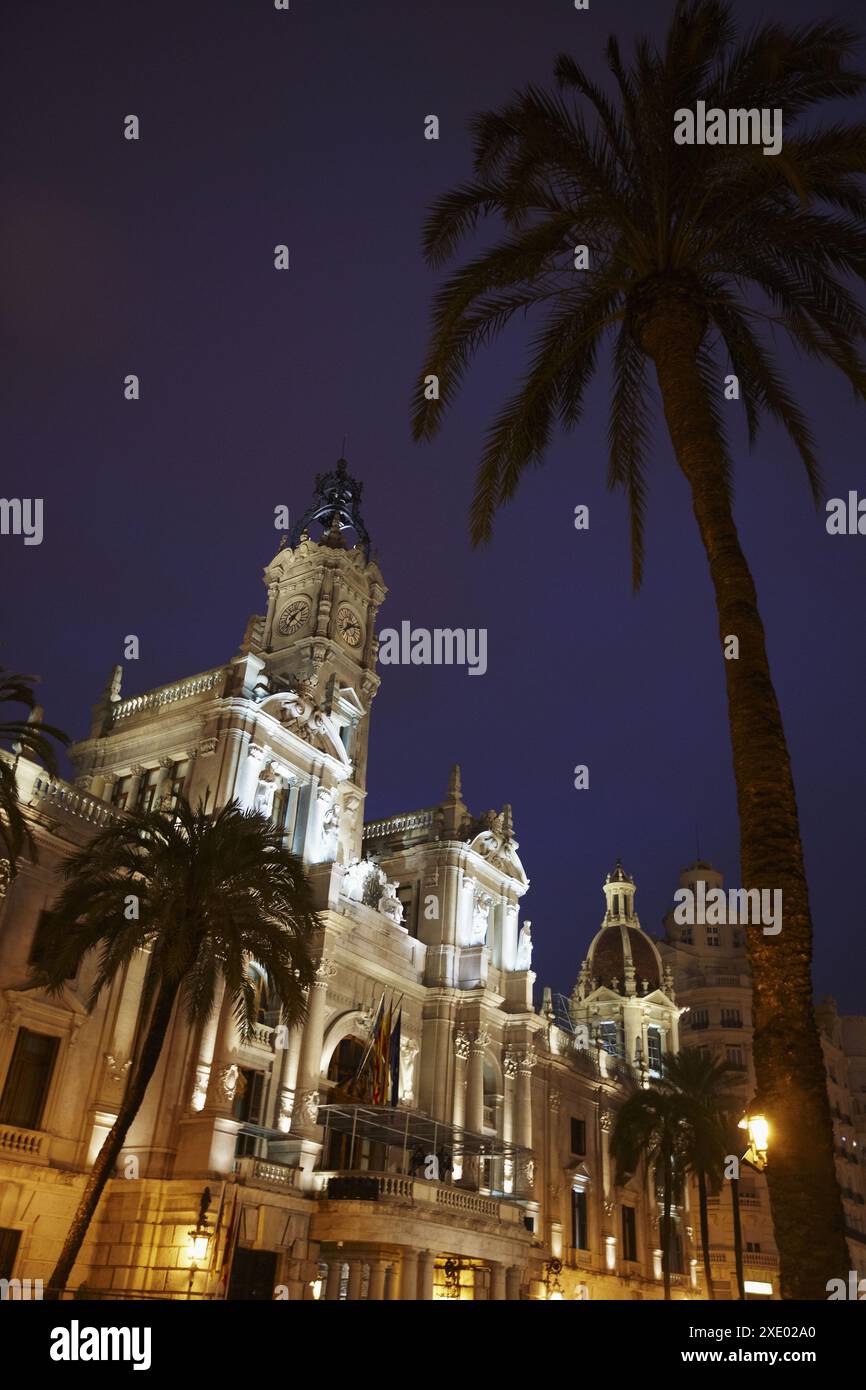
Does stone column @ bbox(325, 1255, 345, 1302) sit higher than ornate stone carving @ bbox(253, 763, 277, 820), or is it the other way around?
ornate stone carving @ bbox(253, 763, 277, 820)

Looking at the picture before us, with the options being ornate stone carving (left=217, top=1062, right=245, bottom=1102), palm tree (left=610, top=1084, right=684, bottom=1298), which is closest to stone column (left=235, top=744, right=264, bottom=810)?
ornate stone carving (left=217, top=1062, right=245, bottom=1102)

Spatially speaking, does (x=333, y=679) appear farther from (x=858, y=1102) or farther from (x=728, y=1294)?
(x=858, y=1102)

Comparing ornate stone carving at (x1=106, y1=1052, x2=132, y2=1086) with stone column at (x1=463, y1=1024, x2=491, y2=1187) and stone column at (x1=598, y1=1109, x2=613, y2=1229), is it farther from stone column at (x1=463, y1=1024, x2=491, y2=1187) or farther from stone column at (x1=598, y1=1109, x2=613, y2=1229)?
stone column at (x1=598, y1=1109, x2=613, y2=1229)

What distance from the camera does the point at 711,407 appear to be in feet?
60.4

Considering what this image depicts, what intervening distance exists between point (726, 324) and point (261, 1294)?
28.6m

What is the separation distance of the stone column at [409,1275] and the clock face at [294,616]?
84.7 ft

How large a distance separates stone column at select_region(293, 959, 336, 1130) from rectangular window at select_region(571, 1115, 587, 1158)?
21.8 metres

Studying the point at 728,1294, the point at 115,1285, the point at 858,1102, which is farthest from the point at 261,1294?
the point at 858,1102

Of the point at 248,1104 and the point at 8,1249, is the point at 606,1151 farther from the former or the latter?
the point at 8,1249

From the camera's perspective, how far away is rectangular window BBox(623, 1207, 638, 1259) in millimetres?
54625

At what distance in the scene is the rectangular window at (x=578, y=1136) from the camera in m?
53.1

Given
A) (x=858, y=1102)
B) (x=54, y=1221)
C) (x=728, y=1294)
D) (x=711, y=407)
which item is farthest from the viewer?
(x=858, y=1102)

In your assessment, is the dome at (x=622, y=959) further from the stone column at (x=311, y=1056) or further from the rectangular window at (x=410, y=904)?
the stone column at (x=311, y=1056)

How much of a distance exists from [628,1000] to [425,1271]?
1392 inches
